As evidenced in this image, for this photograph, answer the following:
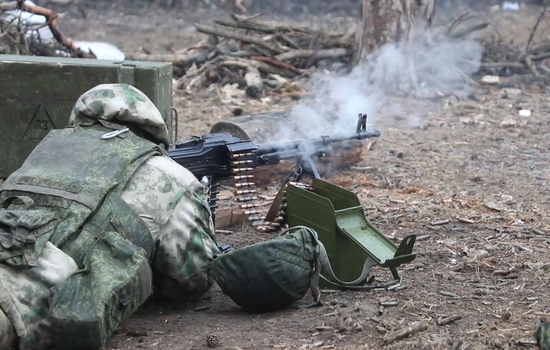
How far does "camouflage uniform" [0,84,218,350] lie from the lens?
3670 millimetres

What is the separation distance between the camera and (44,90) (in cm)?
705

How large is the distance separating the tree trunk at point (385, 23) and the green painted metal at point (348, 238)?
23.5 feet

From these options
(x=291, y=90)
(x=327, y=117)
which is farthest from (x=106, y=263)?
(x=291, y=90)

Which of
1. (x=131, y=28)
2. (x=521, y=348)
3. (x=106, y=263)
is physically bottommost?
(x=131, y=28)

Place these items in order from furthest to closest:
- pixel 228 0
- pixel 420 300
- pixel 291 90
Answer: pixel 228 0 → pixel 291 90 → pixel 420 300

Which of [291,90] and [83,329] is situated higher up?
[83,329]

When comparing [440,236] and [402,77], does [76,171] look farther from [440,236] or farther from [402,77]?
[402,77]

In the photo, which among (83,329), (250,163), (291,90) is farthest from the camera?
(291,90)

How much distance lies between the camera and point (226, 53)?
12.9m

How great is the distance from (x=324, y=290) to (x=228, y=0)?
1583cm

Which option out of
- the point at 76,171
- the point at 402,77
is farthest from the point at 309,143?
the point at 402,77

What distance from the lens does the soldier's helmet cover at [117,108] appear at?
4535mm

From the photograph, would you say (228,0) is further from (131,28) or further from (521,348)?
(521,348)

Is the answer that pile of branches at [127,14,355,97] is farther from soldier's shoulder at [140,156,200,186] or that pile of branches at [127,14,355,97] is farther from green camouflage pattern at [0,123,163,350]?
green camouflage pattern at [0,123,163,350]
